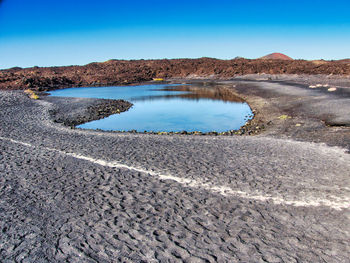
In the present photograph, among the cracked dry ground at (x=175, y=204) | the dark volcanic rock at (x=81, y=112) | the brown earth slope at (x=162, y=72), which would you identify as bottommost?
the dark volcanic rock at (x=81, y=112)

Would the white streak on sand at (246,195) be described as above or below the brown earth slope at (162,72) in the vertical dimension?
below

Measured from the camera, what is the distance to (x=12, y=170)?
998 cm

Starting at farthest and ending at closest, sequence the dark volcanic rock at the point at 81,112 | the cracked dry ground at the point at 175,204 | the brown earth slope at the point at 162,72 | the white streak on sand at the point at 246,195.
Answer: the brown earth slope at the point at 162,72
the dark volcanic rock at the point at 81,112
the white streak on sand at the point at 246,195
the cracked dry ground at the point at 175,204

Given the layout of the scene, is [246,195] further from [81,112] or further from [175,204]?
[81,112]

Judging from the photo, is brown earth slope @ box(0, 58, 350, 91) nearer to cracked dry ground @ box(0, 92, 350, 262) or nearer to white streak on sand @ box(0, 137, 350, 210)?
cracked dry ground @ box(0, 92, 350, 262)

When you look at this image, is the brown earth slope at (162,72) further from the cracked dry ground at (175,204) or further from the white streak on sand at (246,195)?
the white streak on sand at (246,195)

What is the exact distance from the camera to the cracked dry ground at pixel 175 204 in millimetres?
5438

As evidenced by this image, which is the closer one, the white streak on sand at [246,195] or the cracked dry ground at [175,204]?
the cracked dry ground at [175,204]

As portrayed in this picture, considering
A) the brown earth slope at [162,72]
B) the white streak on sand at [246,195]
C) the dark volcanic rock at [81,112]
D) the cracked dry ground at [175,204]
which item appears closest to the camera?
the cracked dry ground at [175,204]

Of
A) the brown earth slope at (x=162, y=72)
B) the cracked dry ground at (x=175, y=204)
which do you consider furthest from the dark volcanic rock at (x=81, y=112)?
the brown earth slope at (x=162, y=72)

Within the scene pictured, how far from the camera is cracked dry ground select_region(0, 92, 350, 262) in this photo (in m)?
5.44

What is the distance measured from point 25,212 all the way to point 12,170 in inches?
147

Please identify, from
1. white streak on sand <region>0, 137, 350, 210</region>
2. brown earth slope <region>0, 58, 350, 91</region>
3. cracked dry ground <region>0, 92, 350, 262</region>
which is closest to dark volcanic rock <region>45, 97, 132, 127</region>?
cracked dry ground <region>0, 92, 350, 262</region>

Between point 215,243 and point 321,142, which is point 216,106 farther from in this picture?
point 215,243
